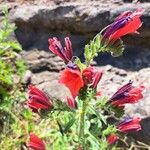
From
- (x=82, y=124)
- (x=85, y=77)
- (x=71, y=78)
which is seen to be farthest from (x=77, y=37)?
(x=71, y=78)

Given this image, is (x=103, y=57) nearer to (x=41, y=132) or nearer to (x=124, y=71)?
(x=124, y=71)

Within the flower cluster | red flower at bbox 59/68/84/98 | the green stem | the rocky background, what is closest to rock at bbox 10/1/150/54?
the rocky background

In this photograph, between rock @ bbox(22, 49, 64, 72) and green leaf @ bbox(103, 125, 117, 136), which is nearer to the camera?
green leaf @ bbox(103, 125, 117, 136)

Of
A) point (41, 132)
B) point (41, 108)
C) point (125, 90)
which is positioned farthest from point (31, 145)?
point (41, 132)

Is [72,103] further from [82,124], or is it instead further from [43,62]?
[43,62]

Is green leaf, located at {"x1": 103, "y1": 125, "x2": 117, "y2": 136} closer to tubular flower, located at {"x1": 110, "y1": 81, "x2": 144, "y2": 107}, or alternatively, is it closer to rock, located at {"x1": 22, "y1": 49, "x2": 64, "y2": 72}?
tubular flower, located at {"x1": 110, "y1": 81, "x2": 144, "y2": 107}

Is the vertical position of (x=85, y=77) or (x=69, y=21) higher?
(x=85, y=77)

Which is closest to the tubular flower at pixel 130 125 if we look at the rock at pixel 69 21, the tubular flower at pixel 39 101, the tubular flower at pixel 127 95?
the tubular flower at pixel 127 95
